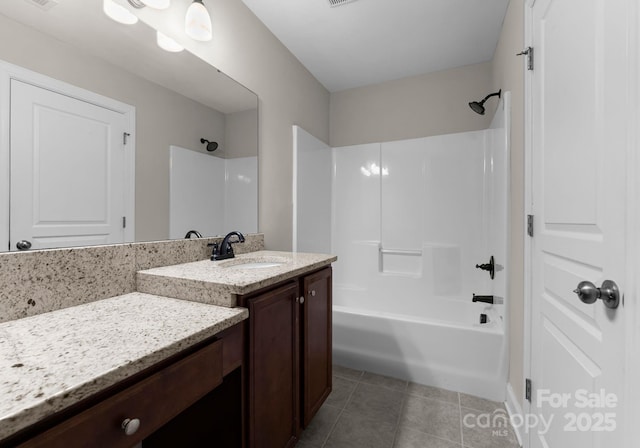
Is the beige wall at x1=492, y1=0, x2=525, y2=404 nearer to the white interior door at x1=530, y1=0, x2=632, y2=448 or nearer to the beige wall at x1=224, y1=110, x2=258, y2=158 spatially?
the white interior door at x1=530, y1=0, x2=632, y2=448

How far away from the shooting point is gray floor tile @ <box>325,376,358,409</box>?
1.78 metres

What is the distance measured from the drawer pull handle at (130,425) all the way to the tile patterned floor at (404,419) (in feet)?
3.76

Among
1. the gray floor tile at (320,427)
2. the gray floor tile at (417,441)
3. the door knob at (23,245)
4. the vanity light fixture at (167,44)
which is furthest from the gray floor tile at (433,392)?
the vanity light fixture at (167,44)

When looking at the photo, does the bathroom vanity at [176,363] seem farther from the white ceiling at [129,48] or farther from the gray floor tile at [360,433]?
the white ceiling at [129,48]

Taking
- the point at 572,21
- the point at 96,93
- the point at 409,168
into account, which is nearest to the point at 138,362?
the point at 96,93

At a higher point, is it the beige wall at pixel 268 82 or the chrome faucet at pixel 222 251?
the beige wall at pixel 268 82

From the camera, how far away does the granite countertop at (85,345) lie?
0.45m

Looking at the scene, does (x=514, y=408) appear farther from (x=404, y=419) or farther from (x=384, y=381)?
(x=384, y=381)

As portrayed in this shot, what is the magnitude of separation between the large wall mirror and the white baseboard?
1.89 meters

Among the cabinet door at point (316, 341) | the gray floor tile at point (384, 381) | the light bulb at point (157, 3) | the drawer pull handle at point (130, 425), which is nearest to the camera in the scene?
the drawer pull handle at point (130, 425)

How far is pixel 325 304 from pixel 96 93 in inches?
52.9

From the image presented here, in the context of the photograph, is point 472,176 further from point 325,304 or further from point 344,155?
point 325,304

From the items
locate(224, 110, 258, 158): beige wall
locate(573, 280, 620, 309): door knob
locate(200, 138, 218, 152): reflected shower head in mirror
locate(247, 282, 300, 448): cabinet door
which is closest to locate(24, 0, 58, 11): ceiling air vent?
locate(200, 138, 218, 152): reflected shower head in mirror

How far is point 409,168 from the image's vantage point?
8.97ft
